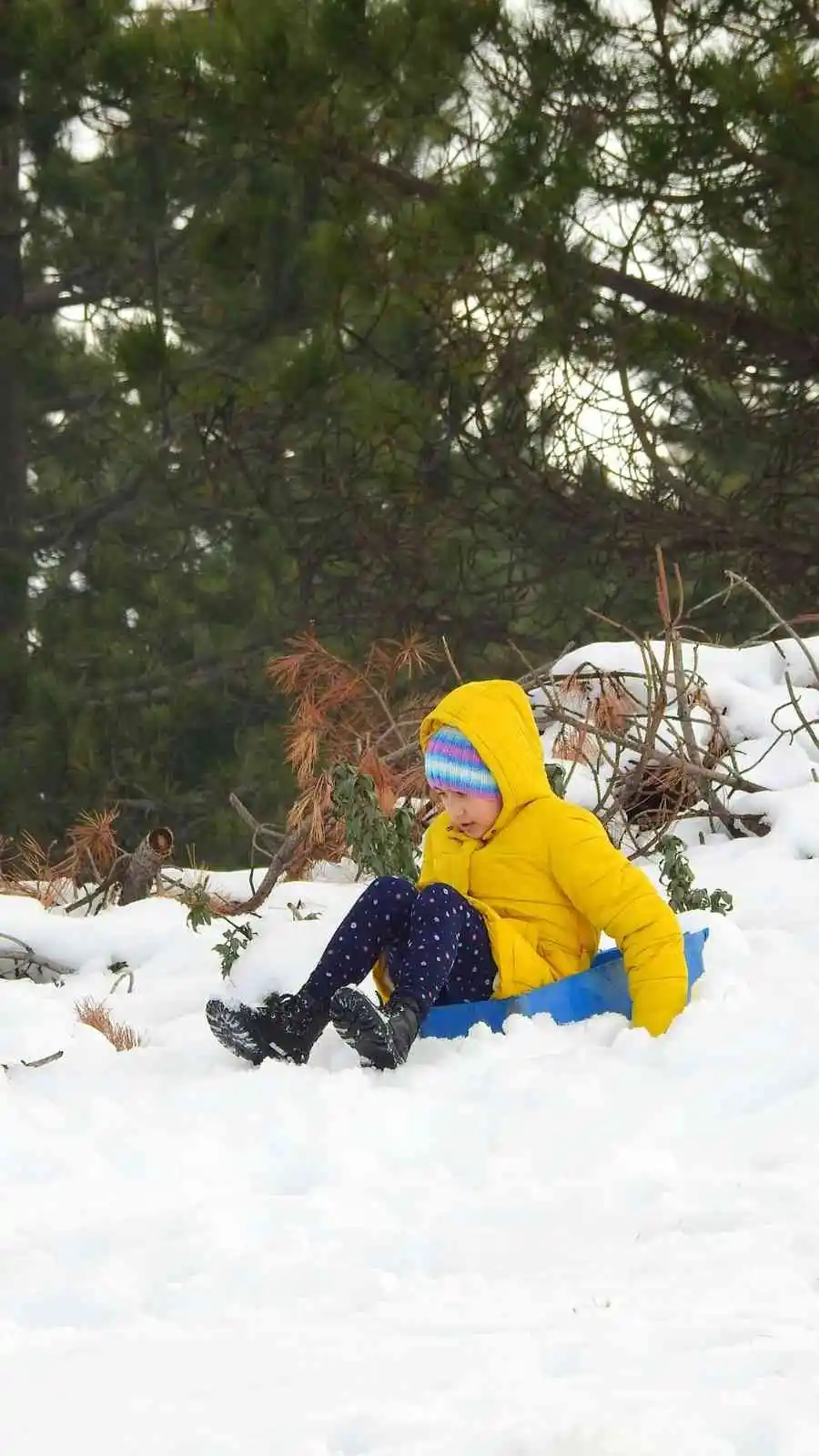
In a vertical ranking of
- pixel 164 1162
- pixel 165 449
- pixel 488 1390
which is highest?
pixel 165 449

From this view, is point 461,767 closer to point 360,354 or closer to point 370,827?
point 370,827

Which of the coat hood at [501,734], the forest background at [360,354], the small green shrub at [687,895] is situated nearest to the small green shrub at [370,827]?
the small green shrub at [687,895]

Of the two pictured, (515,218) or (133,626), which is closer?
(515,218)

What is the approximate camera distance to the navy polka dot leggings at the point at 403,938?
10.2 feet

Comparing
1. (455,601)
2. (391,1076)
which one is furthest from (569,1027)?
(455,601)

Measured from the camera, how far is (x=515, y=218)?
7859 millimetres

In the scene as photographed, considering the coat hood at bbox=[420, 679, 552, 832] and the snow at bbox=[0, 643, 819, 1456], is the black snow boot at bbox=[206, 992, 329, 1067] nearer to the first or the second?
the snow at bbox=[0, 643, 819, 1456]

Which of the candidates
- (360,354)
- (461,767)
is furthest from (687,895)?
(360,354)

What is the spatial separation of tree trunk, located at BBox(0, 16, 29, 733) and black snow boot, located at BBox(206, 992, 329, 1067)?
270 inches

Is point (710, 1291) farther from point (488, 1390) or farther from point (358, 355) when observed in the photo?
point (358, 355)

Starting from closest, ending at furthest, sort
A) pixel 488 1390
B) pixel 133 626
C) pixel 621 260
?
pixel 488 1390, pixel 621 260, pixel 133 626

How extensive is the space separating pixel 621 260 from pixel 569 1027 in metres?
5.61

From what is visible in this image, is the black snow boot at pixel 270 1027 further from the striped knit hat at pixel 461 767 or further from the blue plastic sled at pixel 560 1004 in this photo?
the striped knit hat at pixel 461 767

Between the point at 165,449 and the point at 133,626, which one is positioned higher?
the point at 165,449
